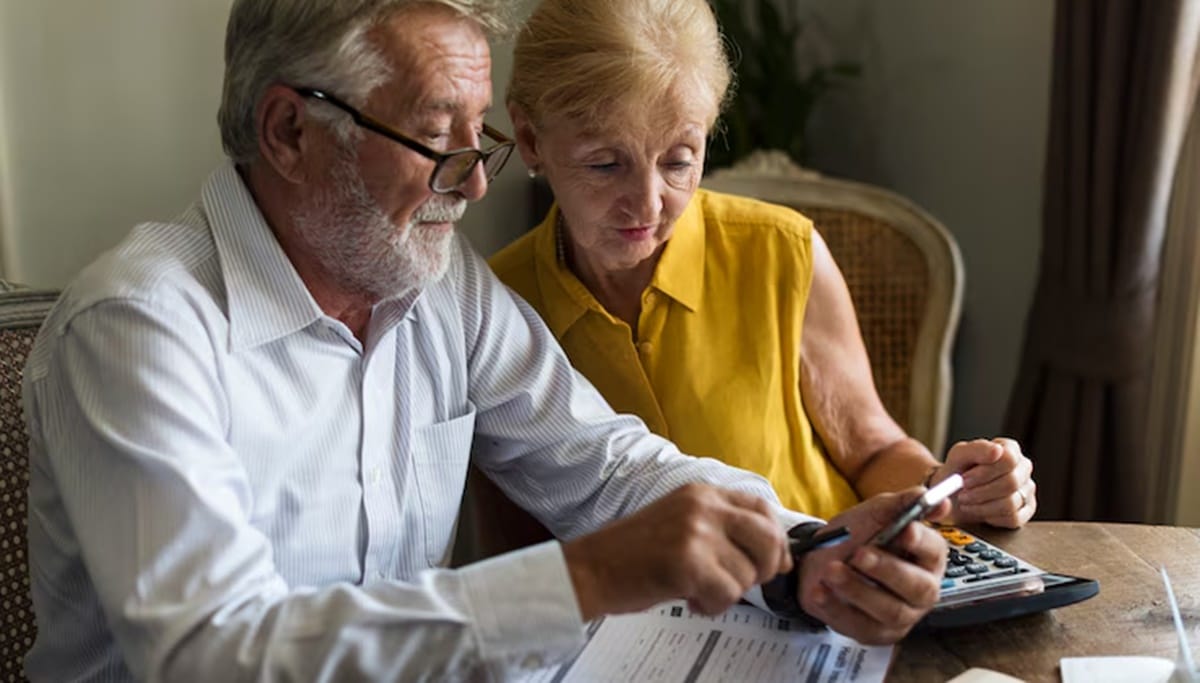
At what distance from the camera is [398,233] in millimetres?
1194

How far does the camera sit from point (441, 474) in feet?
4.25

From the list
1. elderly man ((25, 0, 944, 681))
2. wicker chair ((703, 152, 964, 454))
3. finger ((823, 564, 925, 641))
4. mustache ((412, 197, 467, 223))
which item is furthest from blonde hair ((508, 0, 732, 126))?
wicker chair ((703, 152, 964, 454))

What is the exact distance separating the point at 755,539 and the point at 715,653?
0.19 m

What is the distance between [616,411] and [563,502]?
20 cm

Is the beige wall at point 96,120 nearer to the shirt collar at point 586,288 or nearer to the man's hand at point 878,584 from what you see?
the shirt collar at point 586,288

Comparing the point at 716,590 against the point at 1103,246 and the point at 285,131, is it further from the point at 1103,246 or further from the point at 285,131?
the point at 1103,246

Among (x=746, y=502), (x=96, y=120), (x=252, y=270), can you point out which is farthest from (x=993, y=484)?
(x=96, y=120)

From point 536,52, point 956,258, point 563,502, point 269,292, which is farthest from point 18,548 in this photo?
point 956,258

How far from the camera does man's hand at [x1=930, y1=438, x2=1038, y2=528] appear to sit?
51.1 inches

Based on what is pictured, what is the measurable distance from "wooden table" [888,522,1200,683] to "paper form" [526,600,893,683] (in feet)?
0.16

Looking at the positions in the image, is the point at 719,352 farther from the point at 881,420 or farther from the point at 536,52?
the point at 536,52

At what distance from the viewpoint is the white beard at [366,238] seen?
1.18 m

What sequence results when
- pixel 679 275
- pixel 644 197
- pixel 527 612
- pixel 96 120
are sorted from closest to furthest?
1. pixel 527 612
2. pixel 644 197
3. pixel 679 275
4. pixel 96 120

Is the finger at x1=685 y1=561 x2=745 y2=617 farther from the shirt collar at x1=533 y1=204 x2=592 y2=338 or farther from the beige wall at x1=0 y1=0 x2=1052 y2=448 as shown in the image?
the beige wall at x1=0 y1=0 x2=1052 y2=448
